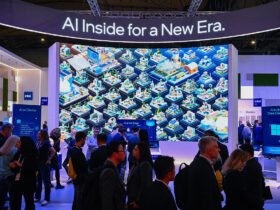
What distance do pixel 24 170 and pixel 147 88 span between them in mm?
7542

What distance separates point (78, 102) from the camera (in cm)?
1201

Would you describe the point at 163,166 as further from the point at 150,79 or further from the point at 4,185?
the point at 150,79

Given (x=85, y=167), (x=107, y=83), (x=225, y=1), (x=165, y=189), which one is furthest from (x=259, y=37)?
(x=165, y=189)

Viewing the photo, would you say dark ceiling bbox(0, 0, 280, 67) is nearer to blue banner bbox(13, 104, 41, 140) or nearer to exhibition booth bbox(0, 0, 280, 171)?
exhibition booth bbox(0, 0, 280, 171)

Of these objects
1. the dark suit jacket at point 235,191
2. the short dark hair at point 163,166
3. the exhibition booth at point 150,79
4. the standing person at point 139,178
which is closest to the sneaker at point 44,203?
the standing person at point 139,178

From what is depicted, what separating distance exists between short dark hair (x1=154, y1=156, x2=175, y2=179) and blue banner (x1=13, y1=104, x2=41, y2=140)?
7561 mm

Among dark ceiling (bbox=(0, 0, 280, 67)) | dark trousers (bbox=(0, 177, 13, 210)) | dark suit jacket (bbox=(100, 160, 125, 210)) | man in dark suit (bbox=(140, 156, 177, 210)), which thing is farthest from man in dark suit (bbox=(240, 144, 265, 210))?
dark ceiling (bbox=(0, 0, 280, 67))

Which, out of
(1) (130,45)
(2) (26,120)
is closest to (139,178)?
(2) (26,120)

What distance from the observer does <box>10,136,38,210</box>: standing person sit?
5.11 m

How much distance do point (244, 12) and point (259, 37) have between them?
1099 cm

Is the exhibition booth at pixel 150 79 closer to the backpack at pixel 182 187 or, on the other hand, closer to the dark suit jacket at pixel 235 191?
the dark suit jacket at pixel 235 191

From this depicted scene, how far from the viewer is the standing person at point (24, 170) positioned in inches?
201

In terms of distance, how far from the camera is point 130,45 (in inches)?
520

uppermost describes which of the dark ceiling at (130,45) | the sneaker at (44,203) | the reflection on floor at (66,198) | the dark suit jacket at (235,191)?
the dark ceiling at (130,45)
